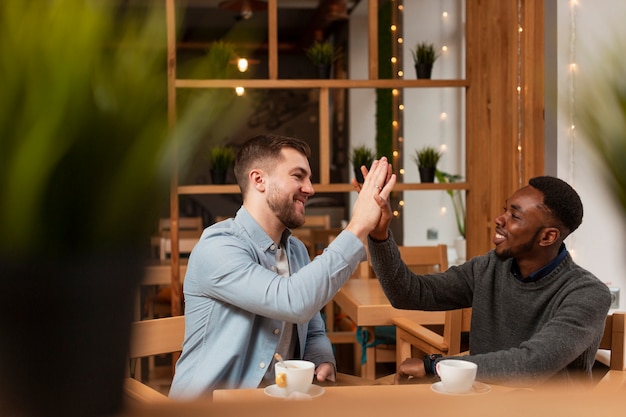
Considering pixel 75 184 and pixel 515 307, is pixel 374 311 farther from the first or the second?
pixel 75 184

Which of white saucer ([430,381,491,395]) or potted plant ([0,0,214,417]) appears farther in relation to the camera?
white saucer ([430,381,491,395])

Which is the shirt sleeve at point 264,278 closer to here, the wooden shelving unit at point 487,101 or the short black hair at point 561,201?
the short black hair at point 561,201

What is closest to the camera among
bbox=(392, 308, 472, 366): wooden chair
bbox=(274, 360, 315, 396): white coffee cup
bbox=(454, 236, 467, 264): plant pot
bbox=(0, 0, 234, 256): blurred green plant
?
bbox=(0, 0, 234, 256): blurred green plant

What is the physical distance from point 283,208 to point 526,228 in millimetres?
614

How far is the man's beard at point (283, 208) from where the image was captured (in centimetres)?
198

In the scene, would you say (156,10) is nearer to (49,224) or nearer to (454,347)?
(49,224)

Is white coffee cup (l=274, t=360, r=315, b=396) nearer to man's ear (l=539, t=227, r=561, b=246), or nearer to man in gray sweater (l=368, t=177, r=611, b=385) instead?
man in gray sweater (l=368, t=177, r=611, b=385)

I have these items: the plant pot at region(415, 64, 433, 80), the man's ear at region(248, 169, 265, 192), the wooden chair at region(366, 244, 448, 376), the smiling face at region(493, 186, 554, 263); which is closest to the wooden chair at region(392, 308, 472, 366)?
the wooden chair at region(366, 244, 448, 376)

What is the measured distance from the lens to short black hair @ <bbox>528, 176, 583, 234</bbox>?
1965 mm

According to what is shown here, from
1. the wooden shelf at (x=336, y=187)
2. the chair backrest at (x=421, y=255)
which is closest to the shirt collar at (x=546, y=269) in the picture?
the chair backrest at (x=421, y=255)

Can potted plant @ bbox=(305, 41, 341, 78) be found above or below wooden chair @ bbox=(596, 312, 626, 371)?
above

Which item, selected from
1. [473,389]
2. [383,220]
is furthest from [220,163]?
[473,389]

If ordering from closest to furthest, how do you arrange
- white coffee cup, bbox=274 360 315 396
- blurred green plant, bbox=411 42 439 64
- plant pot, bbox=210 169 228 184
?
white coffee cup, bbox=274 360 315 396, plant pot, bbox=210 169 228 184, blurred green plant, bbox=411 42 439 64

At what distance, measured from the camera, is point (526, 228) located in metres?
1.97
